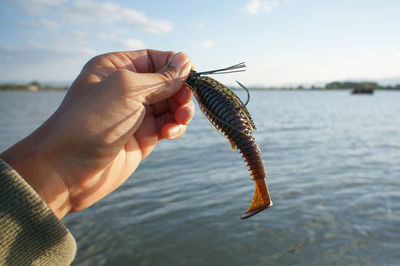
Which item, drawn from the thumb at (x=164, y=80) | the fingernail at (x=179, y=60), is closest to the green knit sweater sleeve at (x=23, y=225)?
the thumb at (x=164, y=80)

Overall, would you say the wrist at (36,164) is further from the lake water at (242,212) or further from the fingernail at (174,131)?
the lake water at (242,212)

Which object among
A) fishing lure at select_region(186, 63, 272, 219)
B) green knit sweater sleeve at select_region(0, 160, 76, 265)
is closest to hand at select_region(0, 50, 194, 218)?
green knit sweater sleeve at select_region(0, 160, 76, 265)

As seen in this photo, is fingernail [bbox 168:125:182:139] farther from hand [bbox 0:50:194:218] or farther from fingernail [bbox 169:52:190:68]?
fingernail [bbox 169:52:190:68]

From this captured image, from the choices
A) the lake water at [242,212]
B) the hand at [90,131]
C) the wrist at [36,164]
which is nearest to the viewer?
the wrist at [36,164]

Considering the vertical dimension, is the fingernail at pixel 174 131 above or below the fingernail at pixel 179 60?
below

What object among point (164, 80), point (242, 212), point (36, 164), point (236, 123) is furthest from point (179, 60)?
point (242, 212)

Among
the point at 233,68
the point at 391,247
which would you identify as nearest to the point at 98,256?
the point at 233,68
